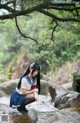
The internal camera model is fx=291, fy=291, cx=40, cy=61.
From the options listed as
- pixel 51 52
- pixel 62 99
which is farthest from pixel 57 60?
pixel 62 99

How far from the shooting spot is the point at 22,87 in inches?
294

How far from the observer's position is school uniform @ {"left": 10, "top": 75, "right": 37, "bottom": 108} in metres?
7.45

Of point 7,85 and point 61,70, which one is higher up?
point 7,85

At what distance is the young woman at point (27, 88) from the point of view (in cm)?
745

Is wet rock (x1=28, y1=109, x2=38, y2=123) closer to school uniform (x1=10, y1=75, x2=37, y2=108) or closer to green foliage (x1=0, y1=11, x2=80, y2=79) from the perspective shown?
school uniform (x1=10, y1=75, x2=37, y2=108)

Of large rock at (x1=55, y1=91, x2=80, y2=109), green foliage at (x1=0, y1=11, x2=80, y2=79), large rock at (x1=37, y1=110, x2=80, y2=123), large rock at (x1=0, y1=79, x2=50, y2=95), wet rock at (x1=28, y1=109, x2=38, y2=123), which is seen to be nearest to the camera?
wet rock at (x1=28, y1=109, x2=38, y2=123)

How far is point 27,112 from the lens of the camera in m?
7.82

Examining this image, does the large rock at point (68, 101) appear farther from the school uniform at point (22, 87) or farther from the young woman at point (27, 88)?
the school uniform at point (22, 87)

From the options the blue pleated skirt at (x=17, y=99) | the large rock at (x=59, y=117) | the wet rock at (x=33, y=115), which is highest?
the blue pleated skirt at (x=17, y=99)

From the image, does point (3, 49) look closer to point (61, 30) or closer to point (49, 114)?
point (61, 30)

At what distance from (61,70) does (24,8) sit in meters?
15.4

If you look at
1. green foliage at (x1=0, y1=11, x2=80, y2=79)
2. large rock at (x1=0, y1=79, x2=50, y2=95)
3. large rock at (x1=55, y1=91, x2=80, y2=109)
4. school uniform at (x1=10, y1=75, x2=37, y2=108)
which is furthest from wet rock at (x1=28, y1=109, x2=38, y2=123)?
green foliage at (x1=0, y1=11, x2=80, y2=79)

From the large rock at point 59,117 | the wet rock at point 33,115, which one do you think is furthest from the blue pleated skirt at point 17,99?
the large rock at point 59,117

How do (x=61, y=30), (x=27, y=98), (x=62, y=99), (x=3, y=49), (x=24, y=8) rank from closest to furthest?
(x=27, y=98) → (x=24, y=8) → (x=62, y=99) → (x=61, y=30) → (x=3, y=49)
